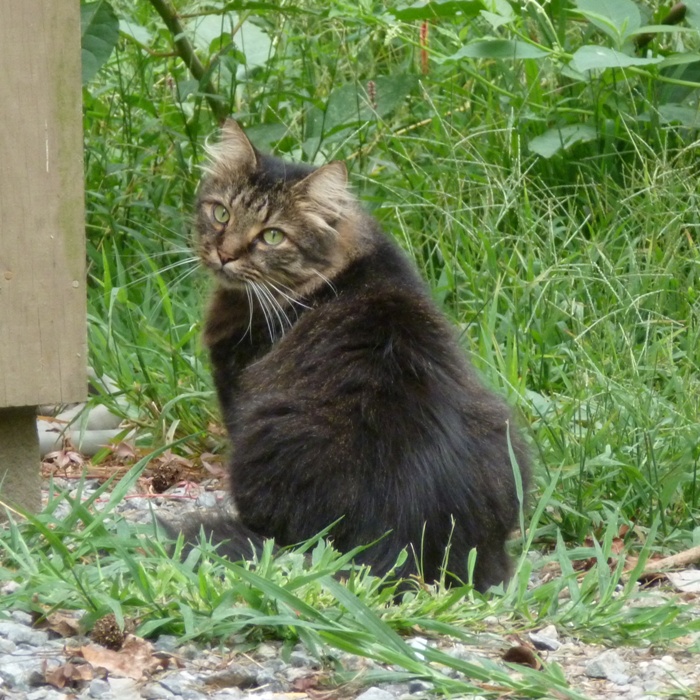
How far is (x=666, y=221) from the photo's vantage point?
4.33 m

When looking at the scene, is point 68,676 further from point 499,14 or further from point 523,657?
point 499,14

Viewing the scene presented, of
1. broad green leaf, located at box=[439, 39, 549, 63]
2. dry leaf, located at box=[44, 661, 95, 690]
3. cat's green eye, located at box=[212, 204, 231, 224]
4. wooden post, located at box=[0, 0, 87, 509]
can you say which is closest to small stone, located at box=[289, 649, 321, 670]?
dry leaf, located at box=[44, 661, 95, 690]

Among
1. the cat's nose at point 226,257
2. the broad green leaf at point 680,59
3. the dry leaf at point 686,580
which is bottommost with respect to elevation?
the dry leaf at point 686,580

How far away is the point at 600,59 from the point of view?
13.2 feet

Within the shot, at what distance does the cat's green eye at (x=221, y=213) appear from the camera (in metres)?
3.70

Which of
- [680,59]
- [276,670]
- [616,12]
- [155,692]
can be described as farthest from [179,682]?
[680,59]

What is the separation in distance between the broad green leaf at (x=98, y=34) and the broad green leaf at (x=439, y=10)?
3.60ft

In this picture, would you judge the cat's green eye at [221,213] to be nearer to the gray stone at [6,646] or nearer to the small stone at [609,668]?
the gray stone at [6,646]

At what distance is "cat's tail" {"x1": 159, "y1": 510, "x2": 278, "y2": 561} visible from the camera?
2664mm

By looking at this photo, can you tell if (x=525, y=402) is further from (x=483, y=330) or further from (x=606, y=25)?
(x=606, y=25)

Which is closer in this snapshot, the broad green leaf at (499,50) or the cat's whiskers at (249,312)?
the cat's whiskers at (249,312)

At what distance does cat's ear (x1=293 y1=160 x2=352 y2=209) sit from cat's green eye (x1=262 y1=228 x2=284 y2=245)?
15 cm

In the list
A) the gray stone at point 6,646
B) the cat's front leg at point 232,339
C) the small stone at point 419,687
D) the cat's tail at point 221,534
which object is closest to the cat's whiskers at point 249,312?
the cat's front leg at point 232,339

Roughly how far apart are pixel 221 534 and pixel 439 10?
2.38 meters
